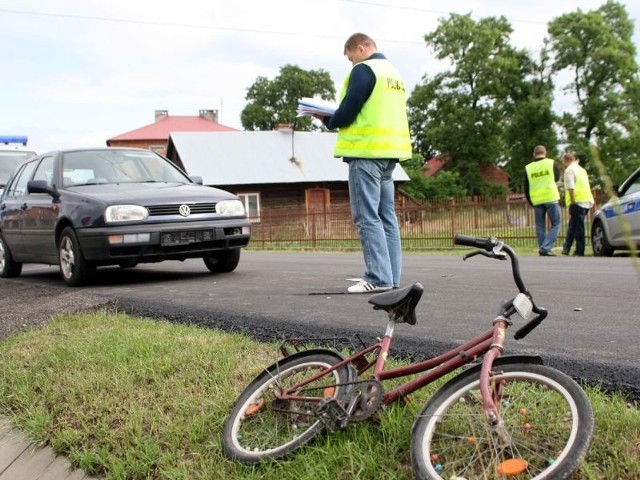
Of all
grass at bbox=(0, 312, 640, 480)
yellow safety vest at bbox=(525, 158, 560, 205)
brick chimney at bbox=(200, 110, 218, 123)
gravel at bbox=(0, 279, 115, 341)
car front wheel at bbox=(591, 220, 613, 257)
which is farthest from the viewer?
brick chimney at bbox=(200, 110, 218, 123)

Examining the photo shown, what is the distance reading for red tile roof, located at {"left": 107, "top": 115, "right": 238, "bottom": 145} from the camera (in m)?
79.1

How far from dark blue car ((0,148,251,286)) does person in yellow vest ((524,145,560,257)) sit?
645 cm

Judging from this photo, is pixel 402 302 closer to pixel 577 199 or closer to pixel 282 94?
pixel 577 199

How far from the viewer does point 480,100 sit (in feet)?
189

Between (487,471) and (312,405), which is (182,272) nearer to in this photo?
(312,405)

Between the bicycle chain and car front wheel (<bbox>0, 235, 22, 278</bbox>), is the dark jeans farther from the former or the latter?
the bicycle chain

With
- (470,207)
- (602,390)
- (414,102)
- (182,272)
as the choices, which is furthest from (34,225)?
(414,102)

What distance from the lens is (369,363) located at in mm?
2857

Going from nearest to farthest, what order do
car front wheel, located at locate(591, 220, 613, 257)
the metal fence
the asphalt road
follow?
1. the asphalt road
2. car front wheel, located at locate(591, 220, 613, 257)
3. the metal fence

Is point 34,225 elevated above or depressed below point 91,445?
above

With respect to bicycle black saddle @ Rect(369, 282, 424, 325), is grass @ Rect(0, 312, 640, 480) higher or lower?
lower

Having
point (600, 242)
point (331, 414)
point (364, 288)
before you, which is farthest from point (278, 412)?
point (600, 242)

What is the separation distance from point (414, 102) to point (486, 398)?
196 ft

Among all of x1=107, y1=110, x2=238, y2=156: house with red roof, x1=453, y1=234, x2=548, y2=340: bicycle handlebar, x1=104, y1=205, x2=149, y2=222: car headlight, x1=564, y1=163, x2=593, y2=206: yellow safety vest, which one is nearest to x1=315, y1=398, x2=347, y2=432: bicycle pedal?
x1=453, y1=234, x2=548, y2=340: bicycle handlebar
